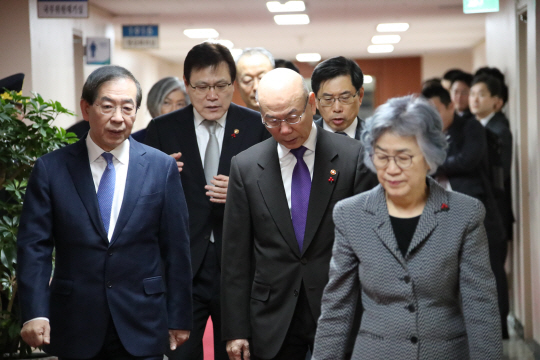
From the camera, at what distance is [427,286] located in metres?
2.39

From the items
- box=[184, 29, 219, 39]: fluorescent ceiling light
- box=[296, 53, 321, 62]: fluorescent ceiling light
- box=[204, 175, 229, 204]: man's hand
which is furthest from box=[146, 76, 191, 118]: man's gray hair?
box=[296, 53, 321, 62]: fluorescent ceiling light

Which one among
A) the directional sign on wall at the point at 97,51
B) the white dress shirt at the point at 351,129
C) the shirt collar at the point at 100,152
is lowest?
the shirt collar at the point at 100,152

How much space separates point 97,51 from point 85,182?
7137 mm

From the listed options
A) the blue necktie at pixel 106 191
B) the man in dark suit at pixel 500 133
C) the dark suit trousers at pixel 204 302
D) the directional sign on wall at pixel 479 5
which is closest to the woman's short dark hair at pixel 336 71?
the dark suit trousers at pixel 204 302

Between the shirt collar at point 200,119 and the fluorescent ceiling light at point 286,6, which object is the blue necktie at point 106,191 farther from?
the fluorescent ceiling light at point 286,6

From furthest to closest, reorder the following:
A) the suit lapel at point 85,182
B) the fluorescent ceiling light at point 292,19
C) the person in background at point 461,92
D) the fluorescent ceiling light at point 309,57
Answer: the fluorescent ceiling light at point 309,57 < the fluorescent ceiling light at point 292,19 < the person in background at point 461,92 < the suit lapel at point 85,182

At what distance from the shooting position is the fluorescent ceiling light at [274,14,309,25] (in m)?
11.1

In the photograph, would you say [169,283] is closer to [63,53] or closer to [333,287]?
[333,287]

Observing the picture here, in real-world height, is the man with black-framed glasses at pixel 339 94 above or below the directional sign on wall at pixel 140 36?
below

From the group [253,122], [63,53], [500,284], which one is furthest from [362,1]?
[253,122]

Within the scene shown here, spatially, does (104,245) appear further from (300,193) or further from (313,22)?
(313,22)

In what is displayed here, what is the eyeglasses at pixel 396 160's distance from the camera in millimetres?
2459

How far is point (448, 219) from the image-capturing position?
2.43m

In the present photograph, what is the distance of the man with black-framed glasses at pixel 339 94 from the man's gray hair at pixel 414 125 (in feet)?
3.91
